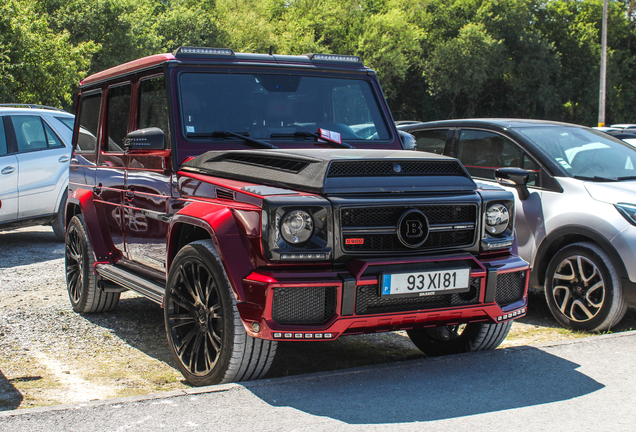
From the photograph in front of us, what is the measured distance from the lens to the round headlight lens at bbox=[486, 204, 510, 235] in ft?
13.5

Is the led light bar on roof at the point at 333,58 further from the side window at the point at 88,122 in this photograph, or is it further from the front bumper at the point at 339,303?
the front bumper at the point at 339,303

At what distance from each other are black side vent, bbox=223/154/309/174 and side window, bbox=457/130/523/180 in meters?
3.07

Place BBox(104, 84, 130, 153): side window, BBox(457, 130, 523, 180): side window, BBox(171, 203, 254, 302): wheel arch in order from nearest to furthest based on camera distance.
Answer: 1. BBox(171, 203, 254, 302): wheel arch
2. BBox(104, 84, 130, 153): side window
3. BBox(457, 130, 523, 180): side window

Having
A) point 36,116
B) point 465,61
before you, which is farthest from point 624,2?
point 36,116

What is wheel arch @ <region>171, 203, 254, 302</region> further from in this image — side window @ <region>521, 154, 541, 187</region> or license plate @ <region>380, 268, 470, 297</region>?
side window @ <region>521, 154, 541, 187</region>

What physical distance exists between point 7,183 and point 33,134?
3.00 feet

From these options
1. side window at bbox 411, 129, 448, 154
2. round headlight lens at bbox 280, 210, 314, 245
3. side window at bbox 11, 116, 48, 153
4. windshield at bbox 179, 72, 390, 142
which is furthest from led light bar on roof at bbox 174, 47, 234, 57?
side window at bbox 11, 116, 48, 153

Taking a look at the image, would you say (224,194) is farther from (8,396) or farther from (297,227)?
(8,396)

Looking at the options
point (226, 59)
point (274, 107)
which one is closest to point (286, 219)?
point (274, 107)

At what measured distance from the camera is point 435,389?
3.88 meters

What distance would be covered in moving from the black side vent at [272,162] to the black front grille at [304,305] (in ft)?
2.41

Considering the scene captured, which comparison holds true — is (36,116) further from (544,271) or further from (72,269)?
(544,271)

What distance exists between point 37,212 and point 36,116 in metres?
1.47

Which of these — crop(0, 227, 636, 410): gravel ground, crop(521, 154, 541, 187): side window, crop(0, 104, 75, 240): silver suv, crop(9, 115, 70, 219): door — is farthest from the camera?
crop(9, 115, 70, 219): door
